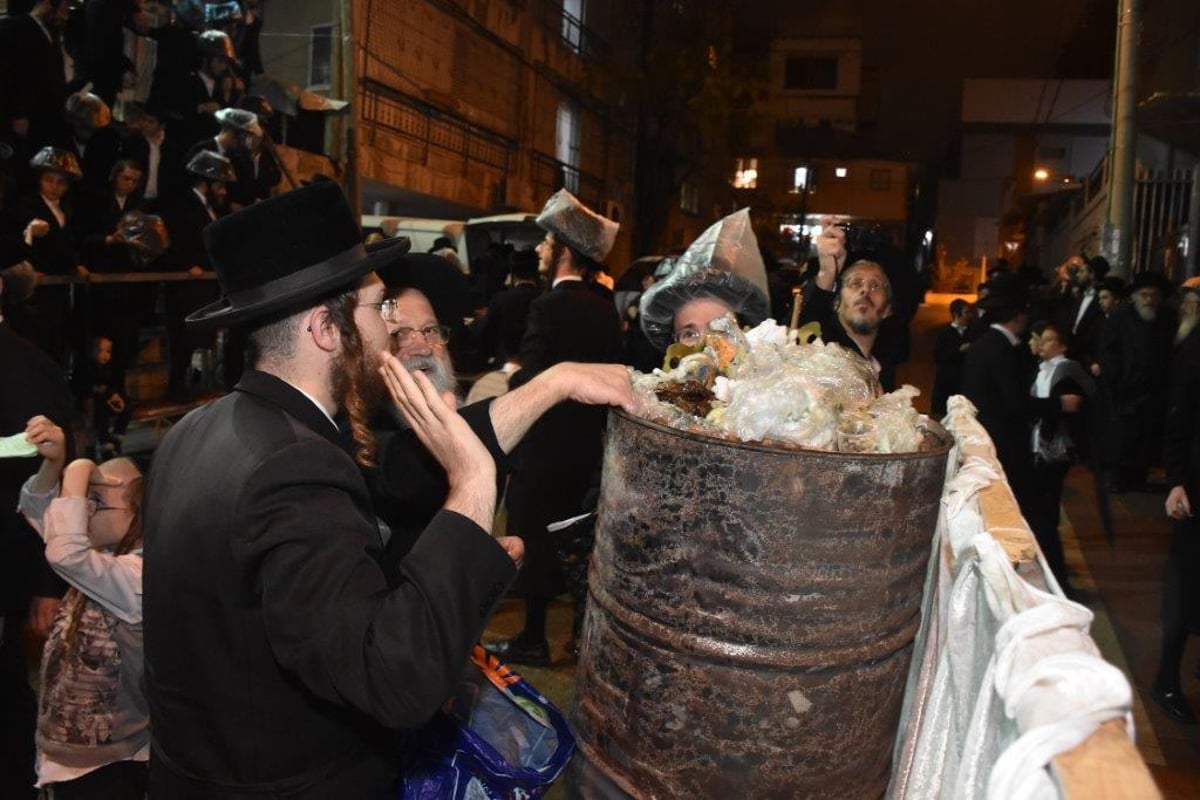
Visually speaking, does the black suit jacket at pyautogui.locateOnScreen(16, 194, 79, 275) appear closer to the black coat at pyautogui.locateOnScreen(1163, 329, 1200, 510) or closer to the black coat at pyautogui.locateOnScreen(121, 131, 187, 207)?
the black coat at pyautogui.locateOnScreen(121, 131, 187, 207)

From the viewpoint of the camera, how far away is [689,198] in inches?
1559

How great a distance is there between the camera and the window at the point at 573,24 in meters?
26.6

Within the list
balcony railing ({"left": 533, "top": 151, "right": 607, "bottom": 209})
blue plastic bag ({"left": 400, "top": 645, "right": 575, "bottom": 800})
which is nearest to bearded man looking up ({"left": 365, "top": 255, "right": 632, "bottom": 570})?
blue plastic bag ({"left": 400, "top": 645, "right": 575, "bottom": 800})

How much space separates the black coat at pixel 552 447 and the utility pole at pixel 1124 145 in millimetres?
8871

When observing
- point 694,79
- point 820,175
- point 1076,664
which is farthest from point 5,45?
point 820,175

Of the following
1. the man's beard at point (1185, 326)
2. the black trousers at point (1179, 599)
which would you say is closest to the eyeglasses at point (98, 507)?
the black trousers at point (1179, 599)

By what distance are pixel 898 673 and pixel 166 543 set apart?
163 cm

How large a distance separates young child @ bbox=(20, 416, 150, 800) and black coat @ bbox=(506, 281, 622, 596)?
2398 millimetres

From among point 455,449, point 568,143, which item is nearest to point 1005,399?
point 455,449

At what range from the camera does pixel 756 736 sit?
1.95m

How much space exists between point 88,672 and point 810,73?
179 ft

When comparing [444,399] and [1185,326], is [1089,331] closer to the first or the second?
[1185,326]

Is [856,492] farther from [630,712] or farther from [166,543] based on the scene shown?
[166,543]

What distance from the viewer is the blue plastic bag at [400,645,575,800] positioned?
7.63 ft
